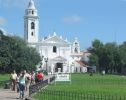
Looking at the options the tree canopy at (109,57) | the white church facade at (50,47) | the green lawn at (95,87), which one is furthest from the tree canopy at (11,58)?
the white church facade at (50,47)

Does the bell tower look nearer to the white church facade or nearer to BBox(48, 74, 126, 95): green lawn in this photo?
the white church facade

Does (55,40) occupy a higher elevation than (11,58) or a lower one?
higher

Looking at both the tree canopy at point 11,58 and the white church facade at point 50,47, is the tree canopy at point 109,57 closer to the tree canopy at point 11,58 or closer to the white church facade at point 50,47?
the white church facade at point 50,47

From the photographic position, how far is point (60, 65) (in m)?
168

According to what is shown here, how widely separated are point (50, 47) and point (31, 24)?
12172mm

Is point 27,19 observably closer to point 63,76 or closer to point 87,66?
point 87,66

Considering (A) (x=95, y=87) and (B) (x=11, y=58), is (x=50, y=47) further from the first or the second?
(A) (x=95, y=87)

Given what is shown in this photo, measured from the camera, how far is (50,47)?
559ft

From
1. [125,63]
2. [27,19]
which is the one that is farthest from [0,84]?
[27,19]

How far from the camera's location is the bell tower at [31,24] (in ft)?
530

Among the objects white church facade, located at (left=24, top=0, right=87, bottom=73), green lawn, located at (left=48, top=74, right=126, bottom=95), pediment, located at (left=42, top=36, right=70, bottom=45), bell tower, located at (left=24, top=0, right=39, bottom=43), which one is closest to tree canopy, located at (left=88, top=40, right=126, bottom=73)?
white church facade, located at (left=24, top=0, right=87, bottom=73)

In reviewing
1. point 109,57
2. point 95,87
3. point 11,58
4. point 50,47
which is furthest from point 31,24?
point 95,87

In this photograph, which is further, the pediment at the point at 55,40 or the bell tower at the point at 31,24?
the pediment at the point at 55,40

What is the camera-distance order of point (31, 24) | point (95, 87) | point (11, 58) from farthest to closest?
point (31, 24)
point (11, 58)
point (95, 87)
